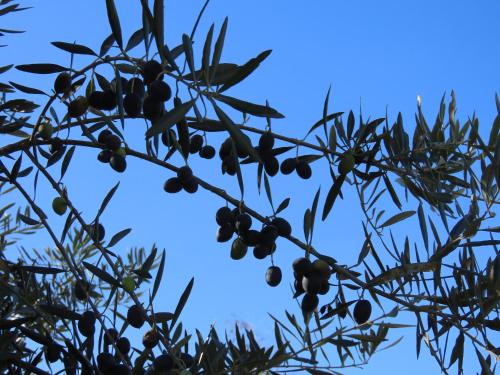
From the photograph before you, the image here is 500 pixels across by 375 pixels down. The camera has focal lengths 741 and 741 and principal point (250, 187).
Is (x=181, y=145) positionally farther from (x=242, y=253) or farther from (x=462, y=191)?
(x=462, y=191)

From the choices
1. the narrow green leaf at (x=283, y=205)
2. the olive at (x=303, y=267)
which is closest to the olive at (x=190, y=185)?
the narrow green leaf at (x=283, y=205)

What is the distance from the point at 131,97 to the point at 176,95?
0.38ft

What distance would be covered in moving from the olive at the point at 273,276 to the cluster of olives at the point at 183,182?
0.91ft

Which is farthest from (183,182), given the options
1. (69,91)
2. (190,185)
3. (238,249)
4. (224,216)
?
(69,91)

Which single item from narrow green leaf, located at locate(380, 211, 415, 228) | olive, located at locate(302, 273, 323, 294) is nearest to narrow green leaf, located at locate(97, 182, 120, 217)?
olive, located at locate(302, 273, 323, 294)

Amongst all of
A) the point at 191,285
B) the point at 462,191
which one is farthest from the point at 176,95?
the point at 462,191

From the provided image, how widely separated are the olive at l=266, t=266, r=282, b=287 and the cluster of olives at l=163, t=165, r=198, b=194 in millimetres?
277

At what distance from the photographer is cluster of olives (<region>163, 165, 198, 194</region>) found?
181 centimetres

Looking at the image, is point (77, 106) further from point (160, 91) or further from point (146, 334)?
point (146, 334)

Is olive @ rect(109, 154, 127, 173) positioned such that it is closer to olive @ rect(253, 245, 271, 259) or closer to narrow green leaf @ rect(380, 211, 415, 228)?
olive @ rect(253, 245, 271, 259)

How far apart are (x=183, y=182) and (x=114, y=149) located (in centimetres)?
20

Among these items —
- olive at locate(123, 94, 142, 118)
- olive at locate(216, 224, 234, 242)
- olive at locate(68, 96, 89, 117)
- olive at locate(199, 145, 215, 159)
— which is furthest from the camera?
olive at locate(199, 145, 215, 159)

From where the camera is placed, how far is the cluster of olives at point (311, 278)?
1687 mm

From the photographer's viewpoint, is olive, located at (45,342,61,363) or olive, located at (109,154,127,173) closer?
olive, located at (45,342,61,363)
